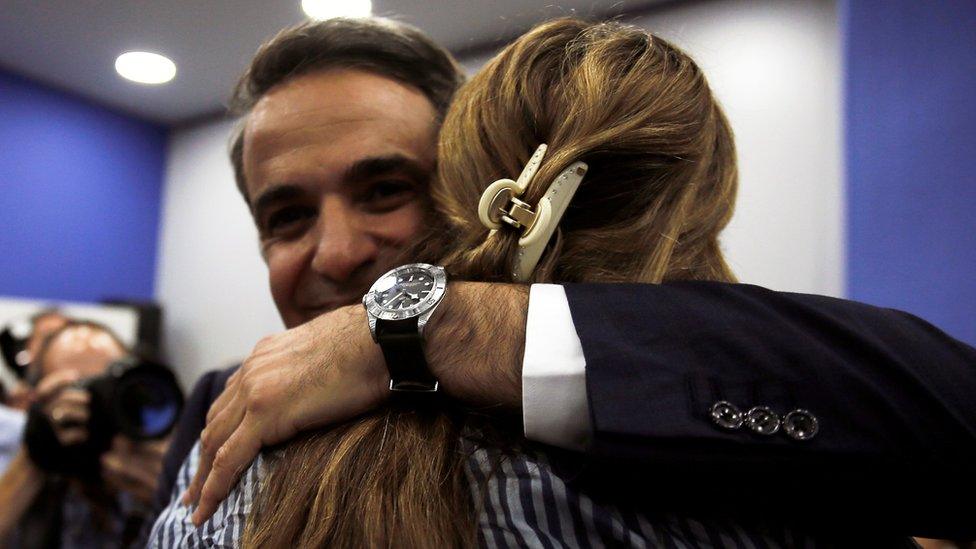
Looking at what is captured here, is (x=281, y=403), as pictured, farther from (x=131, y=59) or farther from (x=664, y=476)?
(x=131, y=59)

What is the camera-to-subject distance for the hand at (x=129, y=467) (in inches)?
52.9

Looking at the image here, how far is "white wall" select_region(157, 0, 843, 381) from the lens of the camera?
3.57ft

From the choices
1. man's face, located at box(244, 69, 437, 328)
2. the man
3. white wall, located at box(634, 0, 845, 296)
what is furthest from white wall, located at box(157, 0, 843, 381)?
the man

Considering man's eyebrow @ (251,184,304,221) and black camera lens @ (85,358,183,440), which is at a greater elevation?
man's eyebrow @ (251,184,304,221)

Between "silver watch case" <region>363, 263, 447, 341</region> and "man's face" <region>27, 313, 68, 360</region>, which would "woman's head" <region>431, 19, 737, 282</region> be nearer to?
"silver watch case" <region>363, 263, 447, 341</region>

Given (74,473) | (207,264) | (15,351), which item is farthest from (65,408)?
(15,351)

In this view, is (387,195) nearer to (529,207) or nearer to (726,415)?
(529,207)

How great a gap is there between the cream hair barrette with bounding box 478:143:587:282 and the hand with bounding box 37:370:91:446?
1158 millimetres

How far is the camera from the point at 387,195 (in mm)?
880

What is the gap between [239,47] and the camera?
76cm

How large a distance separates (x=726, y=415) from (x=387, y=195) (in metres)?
0.59

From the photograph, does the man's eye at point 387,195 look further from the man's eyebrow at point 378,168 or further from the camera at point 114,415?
the camera at point 114,415

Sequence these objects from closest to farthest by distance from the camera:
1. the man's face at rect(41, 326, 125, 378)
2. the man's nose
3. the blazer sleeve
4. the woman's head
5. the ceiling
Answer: the blazer sleeve, the woman's head, the ceiling, the man's nose, the man's face at rect(41, 326, 125, 378)

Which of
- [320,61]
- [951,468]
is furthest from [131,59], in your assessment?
[951,468]
